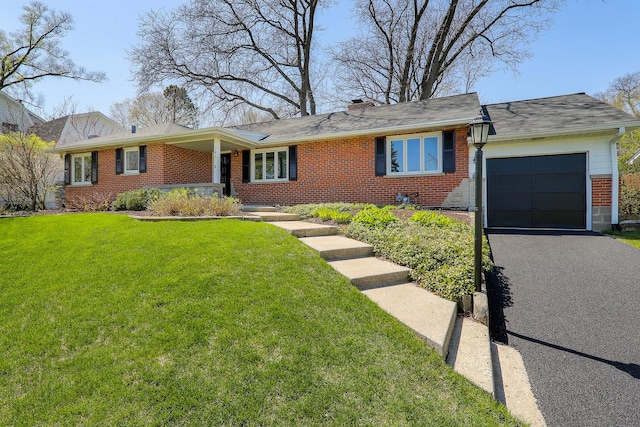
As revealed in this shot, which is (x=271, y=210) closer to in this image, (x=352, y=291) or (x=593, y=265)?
(x=352, y=291)

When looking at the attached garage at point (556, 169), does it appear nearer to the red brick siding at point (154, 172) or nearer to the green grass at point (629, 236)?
the green grass at point (629, 236)

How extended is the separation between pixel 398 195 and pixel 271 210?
3.82 metres

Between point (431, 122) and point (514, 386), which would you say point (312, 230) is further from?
point (431, 122)

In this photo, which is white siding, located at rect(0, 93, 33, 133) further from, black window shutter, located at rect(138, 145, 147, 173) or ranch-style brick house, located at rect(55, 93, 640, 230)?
black window shutter, located at rect(138, 145, 147, 173)

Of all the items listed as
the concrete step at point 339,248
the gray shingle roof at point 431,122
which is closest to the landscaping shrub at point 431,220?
the concrete step at point 339,248

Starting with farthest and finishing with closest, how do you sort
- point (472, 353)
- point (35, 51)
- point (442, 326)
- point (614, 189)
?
1. point (35, 51)
2. point (614, 189)
3. point (442, 326)
4. point (472, 353)

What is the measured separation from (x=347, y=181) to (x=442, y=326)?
7.85 meters

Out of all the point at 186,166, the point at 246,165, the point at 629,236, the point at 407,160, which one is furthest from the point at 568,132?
the point at 186,166

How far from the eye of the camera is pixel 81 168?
1337 cm

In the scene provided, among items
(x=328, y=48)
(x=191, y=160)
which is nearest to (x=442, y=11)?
(x=328, y=48)

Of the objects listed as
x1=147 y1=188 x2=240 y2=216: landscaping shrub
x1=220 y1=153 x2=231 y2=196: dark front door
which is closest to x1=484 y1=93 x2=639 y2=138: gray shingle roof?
x1=147 y1=188 x2=240 y2=216: landscaping shrub

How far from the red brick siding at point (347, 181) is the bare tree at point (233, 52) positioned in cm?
1029

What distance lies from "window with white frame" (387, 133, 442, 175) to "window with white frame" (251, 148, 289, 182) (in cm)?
379

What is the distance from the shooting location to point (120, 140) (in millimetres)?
11609
